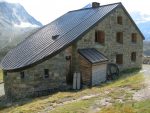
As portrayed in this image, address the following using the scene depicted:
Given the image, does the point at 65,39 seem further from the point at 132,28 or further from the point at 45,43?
the point at 132,28

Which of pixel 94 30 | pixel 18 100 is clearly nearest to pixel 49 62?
pixel 18 100

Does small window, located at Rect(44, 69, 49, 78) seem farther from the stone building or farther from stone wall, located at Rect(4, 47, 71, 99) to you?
stone wall, located at Rect(4, 47, 71, 99)

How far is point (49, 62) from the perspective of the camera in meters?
29.2

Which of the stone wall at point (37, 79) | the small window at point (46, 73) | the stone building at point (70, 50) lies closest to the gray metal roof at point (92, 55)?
the stone building at point (70, 50)

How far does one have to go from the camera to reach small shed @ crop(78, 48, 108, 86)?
30.7 m

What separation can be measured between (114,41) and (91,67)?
8277 millimetres

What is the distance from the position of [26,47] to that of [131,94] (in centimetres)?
1684

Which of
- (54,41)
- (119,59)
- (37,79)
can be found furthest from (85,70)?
(119,59)

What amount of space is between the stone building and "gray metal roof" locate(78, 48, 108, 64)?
15 centimetres

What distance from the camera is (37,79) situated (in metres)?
28.7

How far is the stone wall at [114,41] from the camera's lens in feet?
110

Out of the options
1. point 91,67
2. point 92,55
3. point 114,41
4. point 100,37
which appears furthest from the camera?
point 114,41

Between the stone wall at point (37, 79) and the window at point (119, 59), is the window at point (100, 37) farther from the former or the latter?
the stone wall at point (37, 79)

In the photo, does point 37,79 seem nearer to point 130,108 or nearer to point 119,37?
point 130,108
